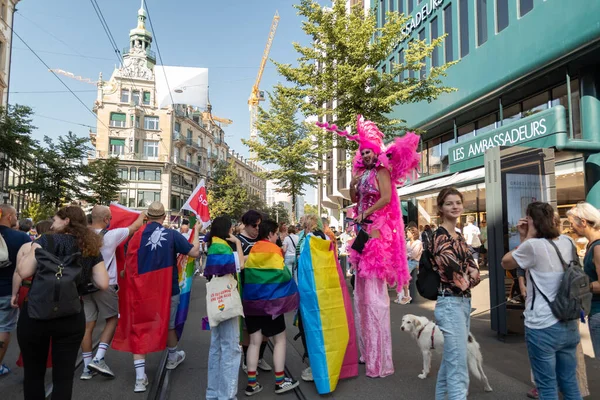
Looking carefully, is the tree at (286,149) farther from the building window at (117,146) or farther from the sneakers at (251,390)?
the building window at (117,146)

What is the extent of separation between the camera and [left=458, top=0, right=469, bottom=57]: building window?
1559 cm

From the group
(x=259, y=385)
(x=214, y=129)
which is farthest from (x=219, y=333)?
(x=214, y=129)

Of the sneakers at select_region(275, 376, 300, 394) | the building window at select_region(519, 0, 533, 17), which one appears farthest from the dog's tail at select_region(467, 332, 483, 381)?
the building window at select_region(519, 0, 533, 17)

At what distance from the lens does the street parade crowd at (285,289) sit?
2.84 m

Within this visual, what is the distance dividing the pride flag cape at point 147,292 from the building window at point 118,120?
168 ft

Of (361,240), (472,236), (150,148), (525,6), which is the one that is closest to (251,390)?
(361,240)

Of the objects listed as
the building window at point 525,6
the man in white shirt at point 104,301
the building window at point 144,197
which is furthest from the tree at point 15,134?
the building window at point 144,197

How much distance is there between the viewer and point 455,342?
9.66 ft

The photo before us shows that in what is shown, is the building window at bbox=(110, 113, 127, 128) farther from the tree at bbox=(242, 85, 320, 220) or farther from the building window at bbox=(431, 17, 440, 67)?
the building window at bbox=(431, 17, 440, 67)

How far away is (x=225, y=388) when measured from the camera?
3402 mm

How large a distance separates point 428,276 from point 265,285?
148 centimetres

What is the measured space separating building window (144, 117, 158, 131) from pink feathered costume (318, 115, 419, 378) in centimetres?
5202

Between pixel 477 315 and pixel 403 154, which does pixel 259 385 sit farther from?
pixel 477 315

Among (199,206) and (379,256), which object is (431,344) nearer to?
(379,256)
